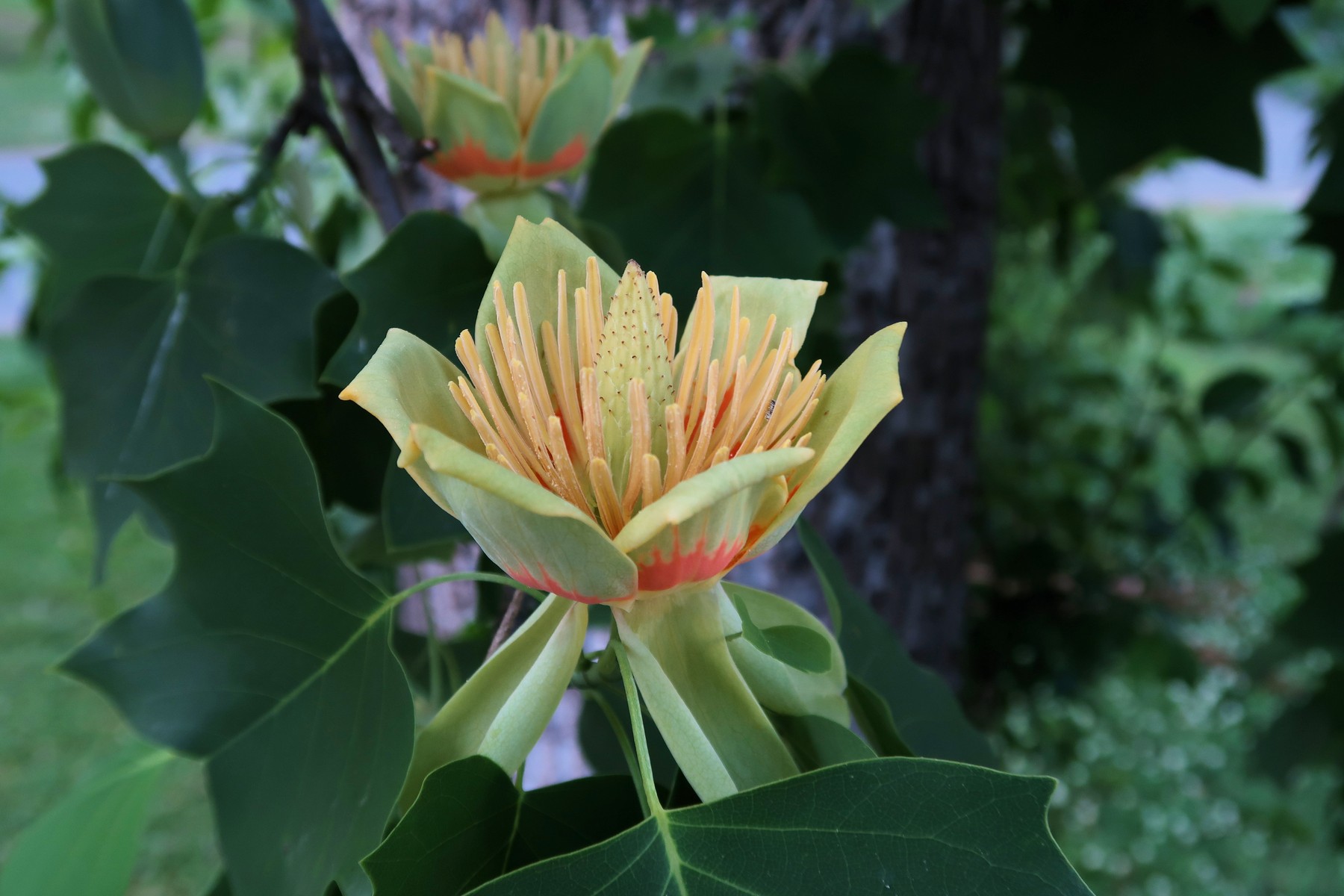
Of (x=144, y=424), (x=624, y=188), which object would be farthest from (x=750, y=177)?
Result: (x=144, y=424)

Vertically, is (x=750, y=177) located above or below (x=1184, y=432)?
above

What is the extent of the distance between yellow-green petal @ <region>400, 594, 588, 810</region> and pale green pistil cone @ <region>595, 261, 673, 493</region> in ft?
0.20

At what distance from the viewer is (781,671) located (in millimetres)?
375

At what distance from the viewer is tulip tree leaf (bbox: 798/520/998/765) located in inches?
20.1

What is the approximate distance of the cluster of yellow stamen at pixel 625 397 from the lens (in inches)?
13.3

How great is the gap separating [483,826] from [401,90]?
0.38 metres

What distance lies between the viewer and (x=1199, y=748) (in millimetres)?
2480

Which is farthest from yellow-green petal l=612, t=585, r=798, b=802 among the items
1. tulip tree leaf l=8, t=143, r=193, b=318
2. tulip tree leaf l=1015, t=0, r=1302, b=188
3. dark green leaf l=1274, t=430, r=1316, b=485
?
dark green leaf l=1274, t=430, r=1316, b=485

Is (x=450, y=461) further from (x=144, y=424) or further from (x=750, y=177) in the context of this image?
(x=750, y=177)

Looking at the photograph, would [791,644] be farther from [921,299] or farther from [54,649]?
[54,649]

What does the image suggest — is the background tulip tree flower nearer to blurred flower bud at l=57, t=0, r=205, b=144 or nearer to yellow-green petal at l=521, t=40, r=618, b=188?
yellow-green petal at l=521, t=40, r=618, b=188

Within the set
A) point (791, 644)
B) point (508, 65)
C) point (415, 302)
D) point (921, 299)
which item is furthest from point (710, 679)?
point (921, 299)

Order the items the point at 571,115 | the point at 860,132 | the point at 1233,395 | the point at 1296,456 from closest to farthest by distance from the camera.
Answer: the point at 571,115, the point at 860,132, the point at 1233,395, the point at 1296,456

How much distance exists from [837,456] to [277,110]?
5.25 feet
